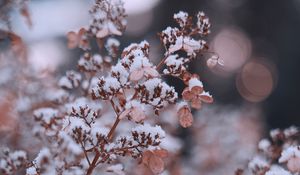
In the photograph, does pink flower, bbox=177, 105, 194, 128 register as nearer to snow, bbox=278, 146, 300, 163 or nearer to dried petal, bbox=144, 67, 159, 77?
dried petal, bbox=144, 67, 159, 77

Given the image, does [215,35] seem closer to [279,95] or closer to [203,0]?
[203,0]

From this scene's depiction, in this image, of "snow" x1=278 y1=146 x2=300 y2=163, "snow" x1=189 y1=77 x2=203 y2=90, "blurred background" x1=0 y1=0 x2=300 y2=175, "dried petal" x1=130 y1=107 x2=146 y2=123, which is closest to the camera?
"dried petal" x1=130 y1=107 x2=146 y2=123

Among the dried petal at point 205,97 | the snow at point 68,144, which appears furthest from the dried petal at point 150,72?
the snow at point 68,144

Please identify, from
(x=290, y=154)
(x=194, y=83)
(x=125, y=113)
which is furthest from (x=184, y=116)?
(x=290, y=154)

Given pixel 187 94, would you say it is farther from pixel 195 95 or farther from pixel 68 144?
pixel 68 144

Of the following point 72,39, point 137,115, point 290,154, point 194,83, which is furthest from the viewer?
point 72,39

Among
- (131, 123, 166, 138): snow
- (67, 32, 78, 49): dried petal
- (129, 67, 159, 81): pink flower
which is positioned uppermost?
(67, 32, 78, 49): dried petal

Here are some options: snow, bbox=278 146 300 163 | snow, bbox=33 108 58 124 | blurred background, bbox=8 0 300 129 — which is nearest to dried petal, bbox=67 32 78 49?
snow, bbox=33 108 58 124

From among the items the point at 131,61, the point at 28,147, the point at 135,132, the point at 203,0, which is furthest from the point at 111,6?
the point at 203,0

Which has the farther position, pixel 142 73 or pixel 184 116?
pixel 184 116

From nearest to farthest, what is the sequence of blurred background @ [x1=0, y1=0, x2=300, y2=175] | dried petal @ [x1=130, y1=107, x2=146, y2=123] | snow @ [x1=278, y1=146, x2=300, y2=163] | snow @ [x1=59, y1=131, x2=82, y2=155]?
1. dried petal @ [x1=130, y1=107, x2=146, y2=123]
2. snow @ [x1=278, y1=146, x2=300, y2=163]
3. snow @ [x1=59, y1=131, x2=82, y2=155]
4. blurred background @ [x1=0, y1=0, x2=300, y2=175]

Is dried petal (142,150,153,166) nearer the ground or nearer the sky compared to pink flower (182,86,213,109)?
nearer the ground
